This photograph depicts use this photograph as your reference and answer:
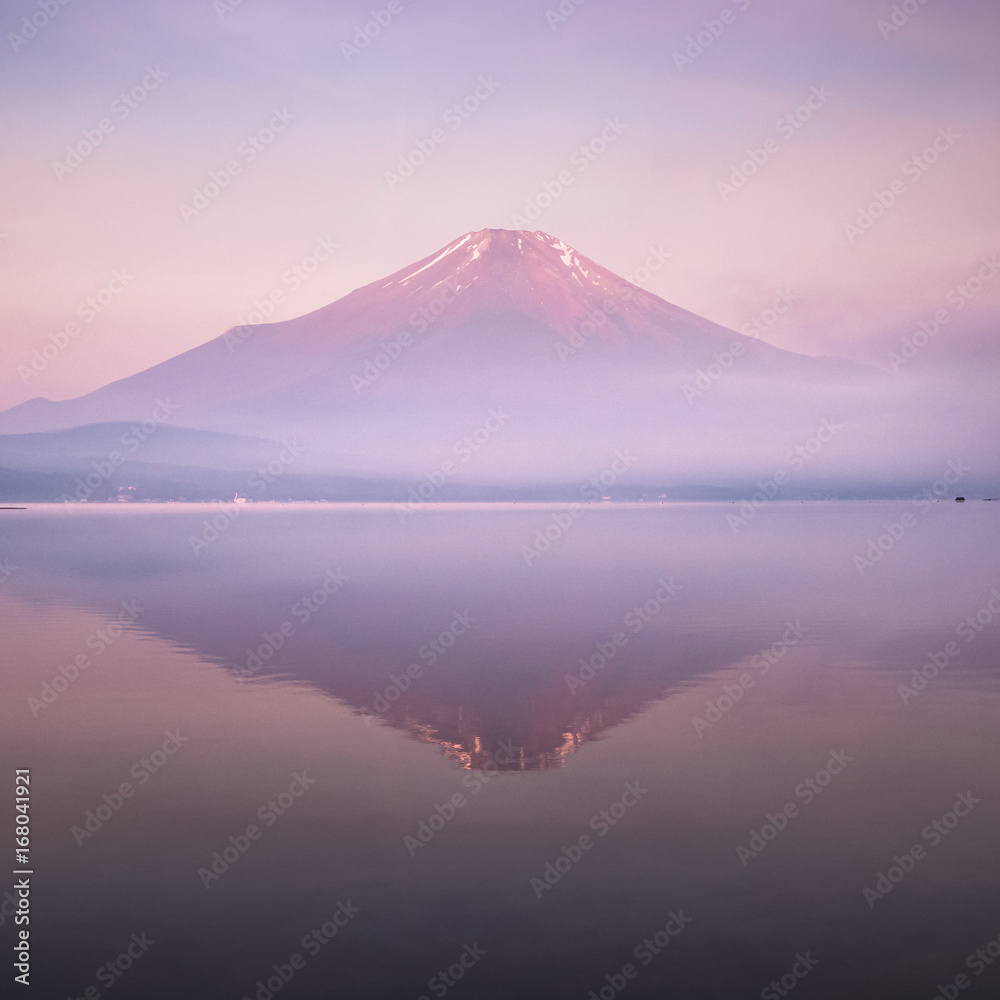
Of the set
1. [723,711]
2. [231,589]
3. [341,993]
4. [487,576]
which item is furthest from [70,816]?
[487,576]

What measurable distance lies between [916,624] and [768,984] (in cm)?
2119

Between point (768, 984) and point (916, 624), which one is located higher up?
point (916, 624)

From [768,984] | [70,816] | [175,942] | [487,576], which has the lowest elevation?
[768,984]

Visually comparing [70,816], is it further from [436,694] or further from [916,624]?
[916,624]

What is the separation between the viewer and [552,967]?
8617 millimetres

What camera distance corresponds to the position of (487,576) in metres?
42.4

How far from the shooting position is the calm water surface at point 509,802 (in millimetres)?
8797

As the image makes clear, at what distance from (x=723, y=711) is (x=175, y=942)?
33.9 feet

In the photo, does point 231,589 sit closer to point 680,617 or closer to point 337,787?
point 680,617

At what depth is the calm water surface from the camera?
28.9 ft

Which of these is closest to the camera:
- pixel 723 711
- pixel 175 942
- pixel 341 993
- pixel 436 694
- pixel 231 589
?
pixel 341 993

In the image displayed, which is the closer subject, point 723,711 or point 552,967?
point 552,967

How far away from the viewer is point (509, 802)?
1262 cm

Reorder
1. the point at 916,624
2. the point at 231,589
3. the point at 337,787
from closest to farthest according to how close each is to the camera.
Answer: the point at 337,787 → the point at 916,624 → the point at 231,589
